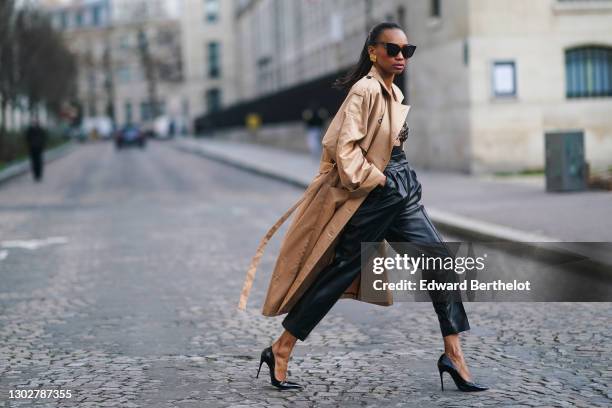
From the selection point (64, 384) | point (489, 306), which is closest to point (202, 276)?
point (489, 306)

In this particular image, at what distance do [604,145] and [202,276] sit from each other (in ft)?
48.9

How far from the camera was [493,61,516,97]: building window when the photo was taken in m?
22.7

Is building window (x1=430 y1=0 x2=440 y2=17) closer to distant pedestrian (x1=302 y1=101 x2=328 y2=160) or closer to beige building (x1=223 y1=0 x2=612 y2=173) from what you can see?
beige building (x1=223 y1=0 x2=612 y2=173)

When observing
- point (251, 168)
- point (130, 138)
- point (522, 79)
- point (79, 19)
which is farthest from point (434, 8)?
point (79, 19)

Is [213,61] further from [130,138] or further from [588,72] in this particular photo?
[588,72]

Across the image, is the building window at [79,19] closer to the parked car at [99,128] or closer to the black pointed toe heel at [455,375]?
the parked car at [99,128]

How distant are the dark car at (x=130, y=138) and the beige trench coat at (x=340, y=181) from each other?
2406 inches

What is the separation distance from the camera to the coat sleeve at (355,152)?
5031 mm

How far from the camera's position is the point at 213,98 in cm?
9412

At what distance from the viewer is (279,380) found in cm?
539

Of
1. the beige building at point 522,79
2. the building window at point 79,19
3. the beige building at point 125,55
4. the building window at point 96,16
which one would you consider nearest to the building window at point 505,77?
the beige building at point 522,79

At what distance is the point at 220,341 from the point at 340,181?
2.02 meters

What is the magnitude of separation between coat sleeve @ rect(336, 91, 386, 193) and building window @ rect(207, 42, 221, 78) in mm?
89380

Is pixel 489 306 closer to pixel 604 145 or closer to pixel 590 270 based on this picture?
pixel 590 270
